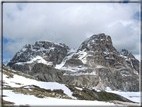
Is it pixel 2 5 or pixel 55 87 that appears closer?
pixel 2 5

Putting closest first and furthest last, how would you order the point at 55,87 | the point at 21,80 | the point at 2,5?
the point at 2,5 → the point at 55,87 → the point at 21,80

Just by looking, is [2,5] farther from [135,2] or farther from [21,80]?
[21,80]

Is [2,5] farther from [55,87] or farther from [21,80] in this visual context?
[21,80]

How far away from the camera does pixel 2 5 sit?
34.8m

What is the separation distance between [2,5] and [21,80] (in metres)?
141

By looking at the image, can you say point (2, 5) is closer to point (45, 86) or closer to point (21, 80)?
point (45, 86)

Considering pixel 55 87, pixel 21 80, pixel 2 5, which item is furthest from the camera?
pixel 21 80

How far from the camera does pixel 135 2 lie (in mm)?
35469

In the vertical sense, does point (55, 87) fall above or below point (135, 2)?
below

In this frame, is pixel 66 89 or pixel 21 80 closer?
pixel 66 89

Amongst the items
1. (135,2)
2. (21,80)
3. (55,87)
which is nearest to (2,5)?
(135,2)

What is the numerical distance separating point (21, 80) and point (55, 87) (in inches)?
1155

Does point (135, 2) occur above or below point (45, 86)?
above

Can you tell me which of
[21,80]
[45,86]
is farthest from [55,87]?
[21,80]
